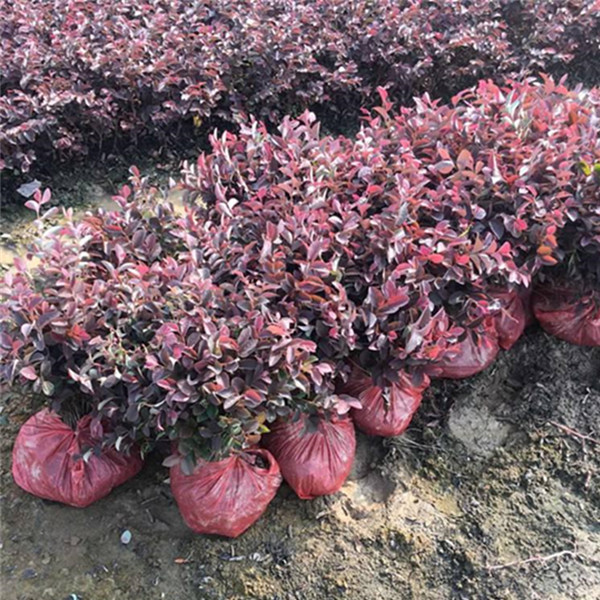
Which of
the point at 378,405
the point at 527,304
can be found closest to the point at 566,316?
the point at 527,304

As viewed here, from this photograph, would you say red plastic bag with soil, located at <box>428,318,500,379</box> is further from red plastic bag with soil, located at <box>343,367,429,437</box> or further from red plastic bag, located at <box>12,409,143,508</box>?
red plastic bag, located at <box>12,409,143,508</box>

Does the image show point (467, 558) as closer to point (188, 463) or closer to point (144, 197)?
point (188, 463)

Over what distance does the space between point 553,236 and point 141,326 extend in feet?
5.39

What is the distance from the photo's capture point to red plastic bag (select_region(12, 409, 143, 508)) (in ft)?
7.77

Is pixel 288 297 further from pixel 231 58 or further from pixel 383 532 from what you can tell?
pixel 231 58

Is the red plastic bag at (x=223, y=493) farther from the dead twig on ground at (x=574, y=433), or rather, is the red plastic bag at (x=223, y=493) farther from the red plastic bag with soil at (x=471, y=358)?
the dead twig on ground at (x=574, y=433)

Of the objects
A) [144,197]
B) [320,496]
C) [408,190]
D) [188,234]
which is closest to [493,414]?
[320,496]

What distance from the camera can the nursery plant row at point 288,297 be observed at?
2.13 m

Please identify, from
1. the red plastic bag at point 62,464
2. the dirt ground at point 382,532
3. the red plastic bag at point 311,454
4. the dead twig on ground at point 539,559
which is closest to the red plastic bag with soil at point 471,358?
the dirt ground at point 382,532

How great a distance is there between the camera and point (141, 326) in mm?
2219

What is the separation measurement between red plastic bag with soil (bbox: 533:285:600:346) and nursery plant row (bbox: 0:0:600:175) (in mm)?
2140

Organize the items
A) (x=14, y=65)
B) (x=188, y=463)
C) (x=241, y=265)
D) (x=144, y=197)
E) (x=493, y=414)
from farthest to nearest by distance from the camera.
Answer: (x=14, y=65)
(x=493, y=414)
(x=144, y=197)
(x=241, y=265)
(x=188, y=463)

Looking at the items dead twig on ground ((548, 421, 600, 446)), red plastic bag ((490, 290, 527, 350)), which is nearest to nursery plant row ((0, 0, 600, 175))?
red plastic bag ((490, 290, 527, 350))

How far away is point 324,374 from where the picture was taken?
234cm
